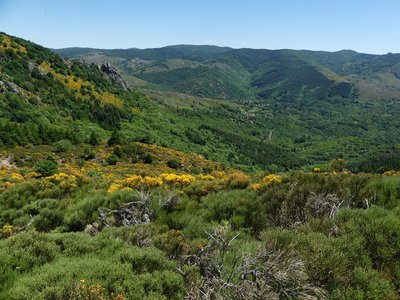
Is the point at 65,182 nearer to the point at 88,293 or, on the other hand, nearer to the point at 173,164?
the point at 88,293

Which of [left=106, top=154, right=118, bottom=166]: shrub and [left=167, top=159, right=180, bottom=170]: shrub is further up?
[left=106, top=154, right=118, bottom=166]: shrub

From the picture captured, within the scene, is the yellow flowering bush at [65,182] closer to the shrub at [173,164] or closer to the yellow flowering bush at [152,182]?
the yellow flowering bush at [152,182]

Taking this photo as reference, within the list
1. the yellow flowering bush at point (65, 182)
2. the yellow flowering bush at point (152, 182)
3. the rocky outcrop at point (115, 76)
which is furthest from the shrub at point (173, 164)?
the rocky outcrop at point (115, 76)

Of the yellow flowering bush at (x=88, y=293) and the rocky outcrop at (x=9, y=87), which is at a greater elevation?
the yellow flowering bush at (x=88, y=293)

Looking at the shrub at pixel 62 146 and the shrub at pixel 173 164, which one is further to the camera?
the shrub at pixel 173 164

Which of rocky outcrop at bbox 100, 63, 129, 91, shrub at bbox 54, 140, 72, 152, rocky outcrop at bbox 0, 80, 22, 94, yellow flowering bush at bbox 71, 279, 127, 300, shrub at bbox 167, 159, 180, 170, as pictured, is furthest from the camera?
rocky outcrop at bbox 100, 63, 129, 91

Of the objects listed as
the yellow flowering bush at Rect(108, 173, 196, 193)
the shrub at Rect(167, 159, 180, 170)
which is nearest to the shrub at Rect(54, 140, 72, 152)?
the shrub at Rect(167, 159, 180, 170)

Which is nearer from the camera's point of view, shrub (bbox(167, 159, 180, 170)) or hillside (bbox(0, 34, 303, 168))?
shrub (bbox(167, 159, 180, 170))

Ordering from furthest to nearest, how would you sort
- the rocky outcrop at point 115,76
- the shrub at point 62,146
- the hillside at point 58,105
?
the rocky outcrop at point 115,76
the hillside at point 58,105
the shrub at point 62,146

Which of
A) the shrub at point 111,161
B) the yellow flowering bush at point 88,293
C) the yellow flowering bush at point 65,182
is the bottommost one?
the shrub at point 111,161

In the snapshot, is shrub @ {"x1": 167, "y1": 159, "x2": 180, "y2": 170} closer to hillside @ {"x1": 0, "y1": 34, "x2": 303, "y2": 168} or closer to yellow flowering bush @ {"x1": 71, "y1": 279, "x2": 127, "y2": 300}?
hillside @ {"x1": 0, "y1": 34, "x2": 303, "y2": 168}

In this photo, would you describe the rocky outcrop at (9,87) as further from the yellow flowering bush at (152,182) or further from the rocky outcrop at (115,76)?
the rocky outcrop at (115,76)

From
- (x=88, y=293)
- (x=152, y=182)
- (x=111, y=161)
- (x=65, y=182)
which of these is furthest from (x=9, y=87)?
(x=88, y=293)

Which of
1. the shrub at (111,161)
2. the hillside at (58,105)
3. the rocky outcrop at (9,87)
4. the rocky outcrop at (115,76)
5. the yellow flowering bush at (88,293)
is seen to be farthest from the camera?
the rocky outcrop at (115,76)
